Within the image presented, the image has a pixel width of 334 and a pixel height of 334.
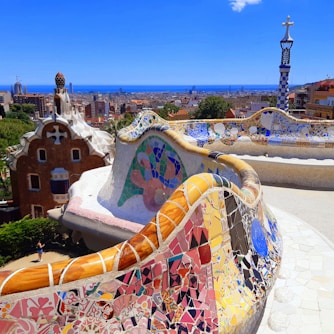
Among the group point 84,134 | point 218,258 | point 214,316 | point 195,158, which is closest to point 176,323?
point 214,316

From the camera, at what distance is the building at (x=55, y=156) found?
13356 mm

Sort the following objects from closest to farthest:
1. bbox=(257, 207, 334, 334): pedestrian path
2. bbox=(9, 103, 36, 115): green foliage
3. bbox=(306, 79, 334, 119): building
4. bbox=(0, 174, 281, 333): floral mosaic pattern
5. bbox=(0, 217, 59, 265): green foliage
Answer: bbox=(0, 174, 281, 333): floral mosaic pattern
bbox=(257, 207, 334, 334): pedestrian path
bbox=(0, 217, 59, 265): green foliage
bbox=(306, 79, 334, 119): building
bbox=(9, 103, 36, 115): green foliage

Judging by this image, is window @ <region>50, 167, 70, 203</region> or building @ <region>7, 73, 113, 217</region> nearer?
building @ <region>7, 73, 113, 217</region>

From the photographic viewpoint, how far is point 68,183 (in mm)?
13664

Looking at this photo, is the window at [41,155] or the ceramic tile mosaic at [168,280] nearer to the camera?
the ceramic tile mosaic at [168,280]

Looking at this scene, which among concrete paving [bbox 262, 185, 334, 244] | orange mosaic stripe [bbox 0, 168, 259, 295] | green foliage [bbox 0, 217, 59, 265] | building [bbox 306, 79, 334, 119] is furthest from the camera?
building [bbox 306, 79, 334, 119]

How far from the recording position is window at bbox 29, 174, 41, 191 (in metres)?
13.9

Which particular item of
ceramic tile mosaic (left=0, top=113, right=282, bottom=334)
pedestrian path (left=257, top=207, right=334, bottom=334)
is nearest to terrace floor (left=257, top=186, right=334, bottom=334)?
pedestrian path (left=257, top=207, right=334, bottom=334)

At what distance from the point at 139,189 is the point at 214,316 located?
431 cm

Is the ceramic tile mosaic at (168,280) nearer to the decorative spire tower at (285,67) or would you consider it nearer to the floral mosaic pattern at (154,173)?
the floral mosaic pattern at (154,173)

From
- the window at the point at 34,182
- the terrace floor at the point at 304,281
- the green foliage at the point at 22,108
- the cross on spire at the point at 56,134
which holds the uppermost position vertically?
the cross on spire at the point at 56,134

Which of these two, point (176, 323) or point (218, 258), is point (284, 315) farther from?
point (176, 323)

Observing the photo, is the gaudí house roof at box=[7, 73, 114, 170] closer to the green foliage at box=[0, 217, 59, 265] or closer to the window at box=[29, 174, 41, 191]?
the window at box=[29, 174, 41, 191]

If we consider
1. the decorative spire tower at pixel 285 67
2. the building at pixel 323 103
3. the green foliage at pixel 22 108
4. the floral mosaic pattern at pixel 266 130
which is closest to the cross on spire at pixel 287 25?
the decorative spire tower at pixel 285 67
